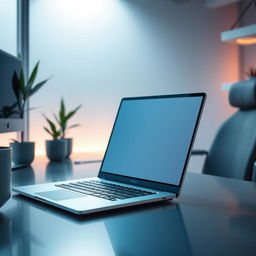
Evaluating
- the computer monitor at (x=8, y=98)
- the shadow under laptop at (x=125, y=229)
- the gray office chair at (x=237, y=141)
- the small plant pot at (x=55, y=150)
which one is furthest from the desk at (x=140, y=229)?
the gray office chair at (x=237, y=141)

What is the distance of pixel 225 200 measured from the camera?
63cm

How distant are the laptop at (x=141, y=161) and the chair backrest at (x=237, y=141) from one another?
75cm

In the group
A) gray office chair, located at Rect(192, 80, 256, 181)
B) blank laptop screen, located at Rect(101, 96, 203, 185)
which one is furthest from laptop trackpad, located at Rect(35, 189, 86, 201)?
gray office chair, located at Rect(192, 80, 256, 181)

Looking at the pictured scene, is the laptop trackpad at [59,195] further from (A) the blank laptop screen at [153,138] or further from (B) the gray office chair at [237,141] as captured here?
(B) the gray office chair at [237,141]

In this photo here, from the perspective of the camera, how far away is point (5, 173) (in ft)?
1.73

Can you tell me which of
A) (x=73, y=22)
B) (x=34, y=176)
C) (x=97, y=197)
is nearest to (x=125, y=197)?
(x=97, y=197)

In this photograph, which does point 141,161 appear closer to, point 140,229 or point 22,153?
point 140,229

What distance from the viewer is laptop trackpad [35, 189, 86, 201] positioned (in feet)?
1.92

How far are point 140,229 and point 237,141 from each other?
1157mm

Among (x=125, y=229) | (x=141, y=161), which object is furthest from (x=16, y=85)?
(x=125, y=229)

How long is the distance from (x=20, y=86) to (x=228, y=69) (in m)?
2.20

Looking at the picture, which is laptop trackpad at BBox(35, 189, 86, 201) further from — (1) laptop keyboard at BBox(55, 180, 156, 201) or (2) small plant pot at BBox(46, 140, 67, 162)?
(2) small plant pot at BBox(46, 140, 67, 162)

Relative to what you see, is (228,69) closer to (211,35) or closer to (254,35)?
(211,35)

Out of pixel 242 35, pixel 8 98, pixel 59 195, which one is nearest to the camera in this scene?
pixel 59 195
